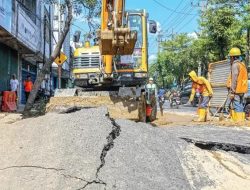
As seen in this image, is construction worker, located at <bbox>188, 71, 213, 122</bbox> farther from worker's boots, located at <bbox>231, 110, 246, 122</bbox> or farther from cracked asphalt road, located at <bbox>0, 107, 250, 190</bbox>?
cracked asphalt road, located at <bbox>0, 107, 250, 190</bbox>

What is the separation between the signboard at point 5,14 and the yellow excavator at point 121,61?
3522 millimetres

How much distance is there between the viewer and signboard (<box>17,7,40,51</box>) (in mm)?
21516

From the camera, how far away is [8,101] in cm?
1914

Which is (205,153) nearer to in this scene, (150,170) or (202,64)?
(150,170)

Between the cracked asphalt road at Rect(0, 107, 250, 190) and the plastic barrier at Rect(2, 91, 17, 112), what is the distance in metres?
10.0

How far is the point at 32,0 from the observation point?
28312mm

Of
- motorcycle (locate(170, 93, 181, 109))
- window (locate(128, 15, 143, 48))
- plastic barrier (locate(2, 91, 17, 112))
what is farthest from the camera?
motorcycle (locate(170, 93, 181, 109))

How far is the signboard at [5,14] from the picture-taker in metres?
17.0

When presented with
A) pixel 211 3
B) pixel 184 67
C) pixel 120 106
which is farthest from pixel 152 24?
pixel 184 67

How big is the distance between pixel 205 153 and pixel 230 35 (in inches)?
771

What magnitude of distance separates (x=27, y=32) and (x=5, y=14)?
5.75 meters

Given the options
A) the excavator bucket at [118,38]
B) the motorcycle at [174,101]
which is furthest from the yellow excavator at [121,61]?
the motorcycle at [174,101]

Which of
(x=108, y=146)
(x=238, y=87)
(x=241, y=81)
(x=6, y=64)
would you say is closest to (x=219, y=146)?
(x=108, y=146)

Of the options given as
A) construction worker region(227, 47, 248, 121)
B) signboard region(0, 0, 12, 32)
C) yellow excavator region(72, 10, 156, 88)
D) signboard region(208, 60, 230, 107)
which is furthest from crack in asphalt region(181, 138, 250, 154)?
signboard region(0, 0, 12, 32)
